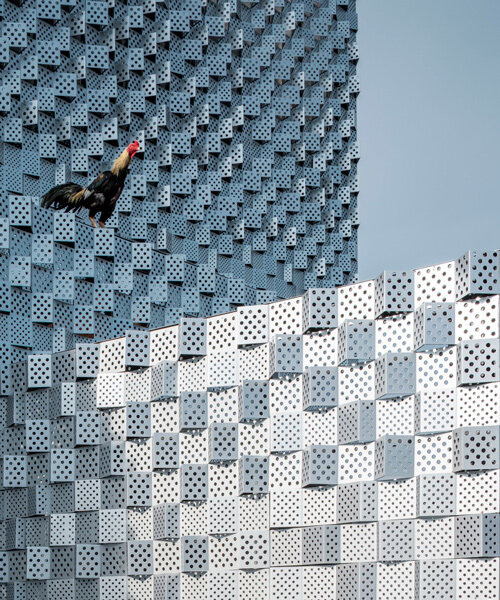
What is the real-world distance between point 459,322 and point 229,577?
3.72m

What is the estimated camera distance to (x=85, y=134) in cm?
2003

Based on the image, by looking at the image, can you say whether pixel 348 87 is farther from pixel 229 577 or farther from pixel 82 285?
pixel 229 577

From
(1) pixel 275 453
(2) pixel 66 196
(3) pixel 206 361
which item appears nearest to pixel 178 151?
(2) pixel 66 196

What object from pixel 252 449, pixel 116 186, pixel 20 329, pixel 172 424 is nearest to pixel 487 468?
pixel 252 449

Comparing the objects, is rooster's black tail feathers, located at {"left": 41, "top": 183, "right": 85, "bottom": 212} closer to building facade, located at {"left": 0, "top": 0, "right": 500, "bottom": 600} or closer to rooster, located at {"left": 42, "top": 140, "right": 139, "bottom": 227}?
rooster, located at {"left": 42, "top": 140, "right": 139, "bottom": 227}

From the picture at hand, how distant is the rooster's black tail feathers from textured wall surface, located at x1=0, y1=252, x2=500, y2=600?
9.85ft

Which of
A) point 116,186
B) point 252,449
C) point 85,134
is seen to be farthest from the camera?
point 85,134

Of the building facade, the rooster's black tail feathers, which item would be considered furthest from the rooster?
the building facade

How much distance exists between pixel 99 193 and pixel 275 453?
21.3 feet

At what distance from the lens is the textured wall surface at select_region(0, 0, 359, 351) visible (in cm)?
1803

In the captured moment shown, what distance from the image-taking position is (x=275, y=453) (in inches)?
527

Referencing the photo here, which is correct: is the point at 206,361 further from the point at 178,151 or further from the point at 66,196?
the point at 178,151

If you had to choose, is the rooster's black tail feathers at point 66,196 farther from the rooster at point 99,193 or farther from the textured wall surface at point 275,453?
the textured wall surface at point 275,453

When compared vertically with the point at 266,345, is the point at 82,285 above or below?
above
